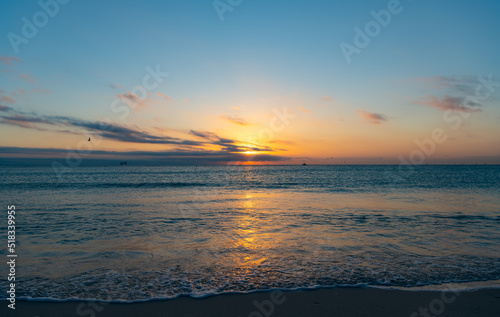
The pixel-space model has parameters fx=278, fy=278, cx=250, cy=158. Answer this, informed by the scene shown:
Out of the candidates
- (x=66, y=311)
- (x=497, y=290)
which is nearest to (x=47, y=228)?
(x=66, y=311)

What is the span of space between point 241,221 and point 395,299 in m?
10.5

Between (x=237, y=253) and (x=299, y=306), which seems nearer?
(x=299, y=306)

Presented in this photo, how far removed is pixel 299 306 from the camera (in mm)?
6359

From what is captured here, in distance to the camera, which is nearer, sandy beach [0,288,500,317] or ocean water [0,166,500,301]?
sandy beach [0,288,500,317]

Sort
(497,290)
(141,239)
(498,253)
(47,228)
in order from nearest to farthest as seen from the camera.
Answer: (497,290) → (498,253) → (141,239) → (47,228)

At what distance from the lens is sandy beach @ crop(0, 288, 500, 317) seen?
6.09m

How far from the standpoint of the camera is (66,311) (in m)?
6.13

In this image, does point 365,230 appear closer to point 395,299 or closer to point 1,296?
point 395,299

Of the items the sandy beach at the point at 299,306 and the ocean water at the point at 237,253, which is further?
the ocean water at the point at 237,253

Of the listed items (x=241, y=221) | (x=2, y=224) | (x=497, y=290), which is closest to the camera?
(x=497, y=290)

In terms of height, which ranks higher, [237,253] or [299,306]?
[299,306]

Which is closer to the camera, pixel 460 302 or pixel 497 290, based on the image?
pixel 460 302

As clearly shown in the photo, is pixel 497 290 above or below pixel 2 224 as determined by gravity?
above

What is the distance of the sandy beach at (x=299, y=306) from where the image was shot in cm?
609
